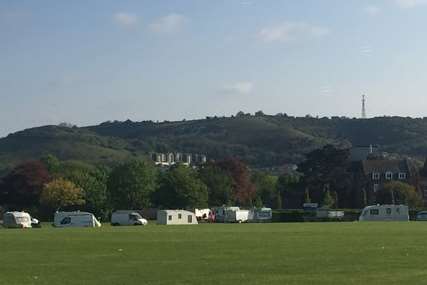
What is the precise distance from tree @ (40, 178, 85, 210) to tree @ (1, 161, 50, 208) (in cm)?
603

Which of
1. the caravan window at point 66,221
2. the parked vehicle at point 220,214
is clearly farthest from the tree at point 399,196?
the caravan window at point 66,221

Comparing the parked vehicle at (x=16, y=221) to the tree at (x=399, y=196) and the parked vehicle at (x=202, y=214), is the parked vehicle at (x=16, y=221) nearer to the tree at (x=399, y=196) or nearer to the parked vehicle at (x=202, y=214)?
the parked vehicle at (x=202, y=214)

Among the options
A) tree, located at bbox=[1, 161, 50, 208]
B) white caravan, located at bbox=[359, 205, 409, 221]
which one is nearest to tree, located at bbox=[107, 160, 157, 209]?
tree, located at bbox=[1, 161, 50, 208]

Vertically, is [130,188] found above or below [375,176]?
below

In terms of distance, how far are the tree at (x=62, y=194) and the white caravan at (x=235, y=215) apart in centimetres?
2212

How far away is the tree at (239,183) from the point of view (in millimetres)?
145250

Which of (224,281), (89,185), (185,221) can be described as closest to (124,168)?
(89,185)

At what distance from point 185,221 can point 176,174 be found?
24340 mm

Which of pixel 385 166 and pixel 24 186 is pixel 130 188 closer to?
pixel 24 186

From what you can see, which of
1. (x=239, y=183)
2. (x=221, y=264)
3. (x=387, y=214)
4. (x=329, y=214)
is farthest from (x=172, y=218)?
(x=221, y=264)

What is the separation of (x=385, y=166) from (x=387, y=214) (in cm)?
6199

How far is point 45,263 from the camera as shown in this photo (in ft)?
81.6

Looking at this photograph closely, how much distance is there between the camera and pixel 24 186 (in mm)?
126438

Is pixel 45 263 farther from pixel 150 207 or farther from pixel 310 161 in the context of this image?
pixel 310 161
